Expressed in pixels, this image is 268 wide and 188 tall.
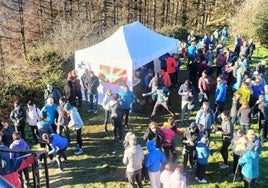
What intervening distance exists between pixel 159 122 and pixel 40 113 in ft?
12.1

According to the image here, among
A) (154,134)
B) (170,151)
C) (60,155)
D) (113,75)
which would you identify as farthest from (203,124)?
(113,75)

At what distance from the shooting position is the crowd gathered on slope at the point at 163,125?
757 cm

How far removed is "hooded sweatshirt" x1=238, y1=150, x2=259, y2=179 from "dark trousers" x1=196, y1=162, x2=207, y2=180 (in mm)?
1023

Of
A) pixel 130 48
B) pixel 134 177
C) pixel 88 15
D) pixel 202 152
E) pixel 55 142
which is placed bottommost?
pixel 134 177

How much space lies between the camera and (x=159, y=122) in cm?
1173

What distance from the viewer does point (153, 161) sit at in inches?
302

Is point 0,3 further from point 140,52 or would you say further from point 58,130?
point 58,130

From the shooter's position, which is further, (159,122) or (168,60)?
(168,60)

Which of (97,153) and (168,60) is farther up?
(168,60)

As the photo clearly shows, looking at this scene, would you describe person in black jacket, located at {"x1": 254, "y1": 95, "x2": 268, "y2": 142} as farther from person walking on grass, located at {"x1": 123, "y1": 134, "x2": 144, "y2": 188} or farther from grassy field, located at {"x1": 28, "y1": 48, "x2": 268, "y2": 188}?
person walking on grass, located at {"x1": 123, "y1": 134, "x2": 144, "y2": 188}

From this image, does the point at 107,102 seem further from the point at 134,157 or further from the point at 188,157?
the point at 134,157

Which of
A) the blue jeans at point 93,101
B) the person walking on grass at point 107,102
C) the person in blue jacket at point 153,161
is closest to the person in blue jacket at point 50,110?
the person walking on grass at point 107,102

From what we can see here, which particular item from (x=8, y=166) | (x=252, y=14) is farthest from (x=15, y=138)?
(x=252, y=14)

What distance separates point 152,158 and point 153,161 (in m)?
0.07
